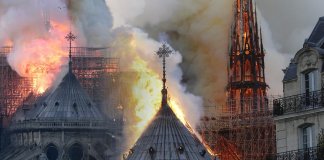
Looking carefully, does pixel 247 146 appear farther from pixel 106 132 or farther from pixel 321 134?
pixel 321 134

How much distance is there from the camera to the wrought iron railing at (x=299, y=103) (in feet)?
185

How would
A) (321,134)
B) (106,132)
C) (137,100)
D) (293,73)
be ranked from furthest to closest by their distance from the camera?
1. (106,132)
2. (137,100)
3. (293,73)
4. (321,134)

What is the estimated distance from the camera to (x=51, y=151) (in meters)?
147

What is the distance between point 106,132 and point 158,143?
60230 mm

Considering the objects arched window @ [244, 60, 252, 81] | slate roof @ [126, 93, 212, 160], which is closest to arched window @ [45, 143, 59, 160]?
arched window @ [244, 60, 252, 81]

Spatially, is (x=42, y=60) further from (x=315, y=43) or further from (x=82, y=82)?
(x=315, y=43)

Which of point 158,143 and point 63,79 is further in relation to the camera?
point 63,79

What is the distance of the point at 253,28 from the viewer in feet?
544

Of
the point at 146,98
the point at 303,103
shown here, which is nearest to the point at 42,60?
the point at 146,98

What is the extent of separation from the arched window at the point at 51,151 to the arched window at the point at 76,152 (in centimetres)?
199

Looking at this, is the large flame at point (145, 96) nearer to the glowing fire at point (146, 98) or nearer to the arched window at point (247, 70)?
the glowing fire at point (146, 98)

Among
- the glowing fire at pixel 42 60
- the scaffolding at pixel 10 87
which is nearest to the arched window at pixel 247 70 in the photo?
the glowing fire at pixel 42 60

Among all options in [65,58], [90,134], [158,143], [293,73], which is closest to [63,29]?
[65,58]

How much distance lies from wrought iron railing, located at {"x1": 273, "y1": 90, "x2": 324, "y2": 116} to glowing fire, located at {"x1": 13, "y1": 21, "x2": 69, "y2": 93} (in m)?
94.2
